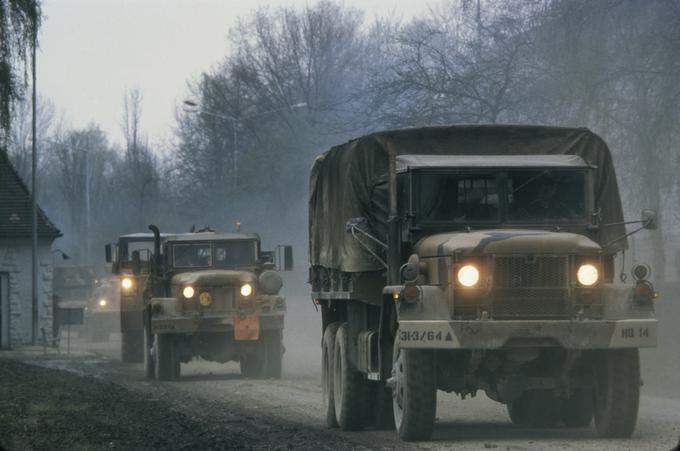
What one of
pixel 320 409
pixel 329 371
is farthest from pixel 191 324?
pixel 329 371

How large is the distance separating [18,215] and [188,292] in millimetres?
25129

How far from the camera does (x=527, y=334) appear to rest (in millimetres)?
12688

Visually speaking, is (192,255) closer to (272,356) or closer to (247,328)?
(247,328)

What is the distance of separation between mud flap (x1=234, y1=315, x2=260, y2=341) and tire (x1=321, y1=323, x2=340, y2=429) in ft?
25.6

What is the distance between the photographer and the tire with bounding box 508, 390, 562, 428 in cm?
1505

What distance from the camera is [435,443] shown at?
43.0ft

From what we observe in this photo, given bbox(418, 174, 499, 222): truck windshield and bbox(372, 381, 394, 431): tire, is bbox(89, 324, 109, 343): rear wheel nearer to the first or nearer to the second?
bbox(372, 381, 394, 431): tire

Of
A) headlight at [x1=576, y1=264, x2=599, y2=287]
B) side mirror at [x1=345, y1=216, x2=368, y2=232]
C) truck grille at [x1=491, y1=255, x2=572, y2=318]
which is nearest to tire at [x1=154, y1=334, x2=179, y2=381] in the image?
side mirror at [x1=345, y1=216, x2=368, y2=232]

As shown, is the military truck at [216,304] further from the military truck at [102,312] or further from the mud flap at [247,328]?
the military truck at [102,312]

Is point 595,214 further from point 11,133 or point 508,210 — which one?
point 11,133

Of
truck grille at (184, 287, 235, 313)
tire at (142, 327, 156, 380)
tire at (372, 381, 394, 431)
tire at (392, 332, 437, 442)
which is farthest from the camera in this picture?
tire at (142, 327, 156, 380)

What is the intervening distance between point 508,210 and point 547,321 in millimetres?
1625

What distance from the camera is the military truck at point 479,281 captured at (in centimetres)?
1284

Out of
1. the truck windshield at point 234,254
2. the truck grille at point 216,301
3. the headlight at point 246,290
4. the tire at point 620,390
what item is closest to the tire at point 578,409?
Answer: the tire at point 620,390
